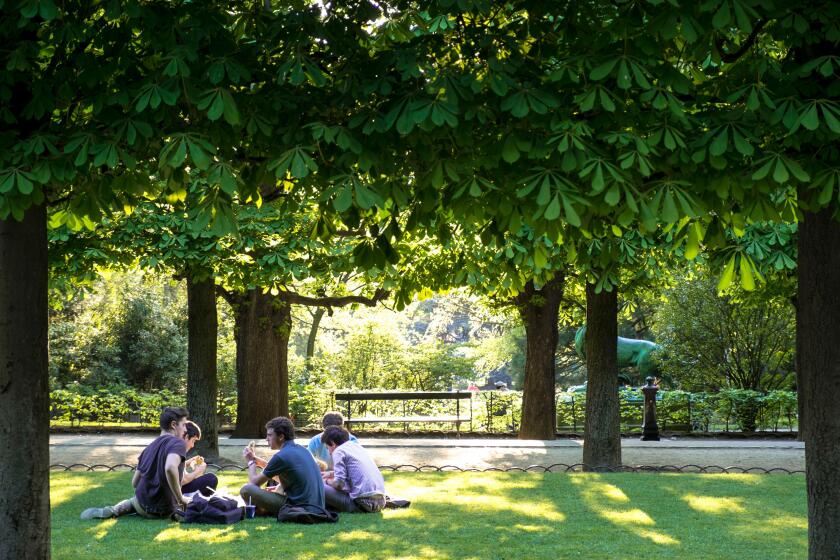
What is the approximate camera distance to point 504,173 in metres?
5.36

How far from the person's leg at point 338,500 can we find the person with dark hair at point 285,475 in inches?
17.4

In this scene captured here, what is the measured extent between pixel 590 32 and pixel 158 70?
7.85 ft

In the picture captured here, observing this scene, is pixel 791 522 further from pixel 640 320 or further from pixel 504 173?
pixel 640 320

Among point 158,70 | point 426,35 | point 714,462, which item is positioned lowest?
point 714,462

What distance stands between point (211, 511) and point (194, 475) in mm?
643

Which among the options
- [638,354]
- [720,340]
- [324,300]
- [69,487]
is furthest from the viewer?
[638,354]

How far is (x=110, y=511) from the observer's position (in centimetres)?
1001

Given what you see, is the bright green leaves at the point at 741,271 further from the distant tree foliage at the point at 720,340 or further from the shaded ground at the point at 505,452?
the distant tree foliage at the point at 720,340

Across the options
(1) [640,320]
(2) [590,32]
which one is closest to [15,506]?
(2) [590,32]

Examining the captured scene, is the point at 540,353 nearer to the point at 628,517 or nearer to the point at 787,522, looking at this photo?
the point at 628,517

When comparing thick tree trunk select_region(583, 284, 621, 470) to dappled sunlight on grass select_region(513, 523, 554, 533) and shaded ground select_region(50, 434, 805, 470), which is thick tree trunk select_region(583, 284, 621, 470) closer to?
shaded ground select_region(50, 434, 805, 470)

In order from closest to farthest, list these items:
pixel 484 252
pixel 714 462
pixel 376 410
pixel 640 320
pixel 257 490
Answer: pixel 257 490 < pixel 484 252 < pixel 714 462 < pixel 376 410 < pixel 640 320

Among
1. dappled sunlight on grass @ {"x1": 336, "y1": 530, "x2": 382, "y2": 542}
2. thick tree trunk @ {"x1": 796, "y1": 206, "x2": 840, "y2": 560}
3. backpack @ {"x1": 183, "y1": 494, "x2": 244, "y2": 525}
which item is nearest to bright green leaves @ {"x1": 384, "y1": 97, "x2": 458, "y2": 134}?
thick tree trunk @ {"x1": 796, "y1": 206, "x2": 840, "y2": 560}

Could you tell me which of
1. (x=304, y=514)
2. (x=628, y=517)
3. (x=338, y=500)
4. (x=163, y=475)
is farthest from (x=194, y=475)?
(x=628, y=517)
